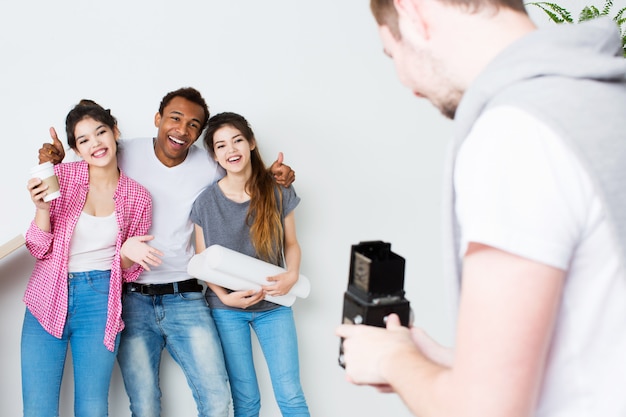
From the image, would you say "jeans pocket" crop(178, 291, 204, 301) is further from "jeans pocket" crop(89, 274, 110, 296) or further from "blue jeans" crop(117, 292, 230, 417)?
"jeans pocket" crop(89, 274, 110, 296)

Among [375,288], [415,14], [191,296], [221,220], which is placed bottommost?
[191,296]

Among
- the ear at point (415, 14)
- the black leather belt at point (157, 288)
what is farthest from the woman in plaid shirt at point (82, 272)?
the ear at point (415, 14)

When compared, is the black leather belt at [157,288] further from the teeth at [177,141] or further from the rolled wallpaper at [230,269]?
the teeth at [177,141]

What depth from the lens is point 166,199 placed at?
2.23 m

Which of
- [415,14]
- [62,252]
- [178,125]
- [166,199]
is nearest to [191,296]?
[166,199]

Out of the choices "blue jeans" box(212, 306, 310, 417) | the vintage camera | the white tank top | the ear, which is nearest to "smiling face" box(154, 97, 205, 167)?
the white tank top

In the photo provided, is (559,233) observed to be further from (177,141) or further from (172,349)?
(172,349)

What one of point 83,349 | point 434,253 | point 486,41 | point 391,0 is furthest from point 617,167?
point 434,253

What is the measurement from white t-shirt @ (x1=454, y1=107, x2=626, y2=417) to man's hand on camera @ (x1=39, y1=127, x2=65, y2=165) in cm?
179

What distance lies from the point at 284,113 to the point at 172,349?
966 mm

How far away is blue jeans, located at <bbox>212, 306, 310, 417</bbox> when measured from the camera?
2252 mm

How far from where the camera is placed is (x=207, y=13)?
2320 millimetres

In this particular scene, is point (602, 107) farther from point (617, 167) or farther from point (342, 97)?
point (342, 97)

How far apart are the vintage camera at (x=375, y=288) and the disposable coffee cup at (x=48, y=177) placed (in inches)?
48.8
